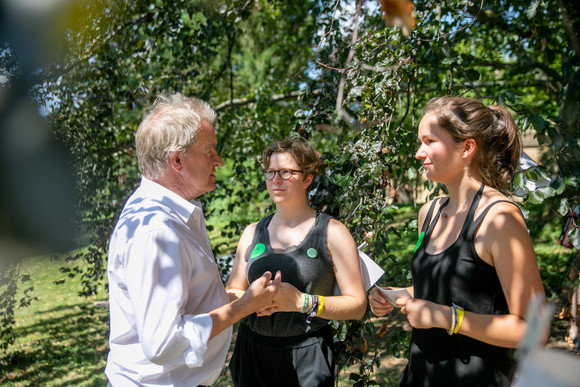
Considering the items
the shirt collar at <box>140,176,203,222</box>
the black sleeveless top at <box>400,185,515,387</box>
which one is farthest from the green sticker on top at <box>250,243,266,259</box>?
the black sleeveless top at <box>400,185,515,387</box>

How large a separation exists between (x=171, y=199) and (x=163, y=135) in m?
0.25

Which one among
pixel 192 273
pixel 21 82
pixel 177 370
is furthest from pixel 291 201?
pixel 21 82

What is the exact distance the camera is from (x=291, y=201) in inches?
93.0

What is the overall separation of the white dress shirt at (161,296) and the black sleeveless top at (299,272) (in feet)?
1.33

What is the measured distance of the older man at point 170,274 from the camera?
146 cm

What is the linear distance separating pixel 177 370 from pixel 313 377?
76 centimetres

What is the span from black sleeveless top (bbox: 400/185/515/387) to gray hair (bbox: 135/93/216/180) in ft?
3.52

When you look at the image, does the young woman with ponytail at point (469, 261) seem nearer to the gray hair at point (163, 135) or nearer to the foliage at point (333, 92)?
the foliage at point (333, 92)

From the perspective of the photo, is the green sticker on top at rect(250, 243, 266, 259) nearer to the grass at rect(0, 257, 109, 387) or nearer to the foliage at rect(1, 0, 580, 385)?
Result: the foliage at rect(1, 0, 580, 385)

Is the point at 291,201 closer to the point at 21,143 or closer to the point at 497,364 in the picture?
the point at 497,364

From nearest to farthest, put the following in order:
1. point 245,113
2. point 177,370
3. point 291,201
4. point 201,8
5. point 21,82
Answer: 1. point 177,370
2. point 291,201
3. point 21,82
4. point 201,8
5. point 245,113

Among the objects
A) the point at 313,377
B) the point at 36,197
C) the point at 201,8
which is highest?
the point at 201,8

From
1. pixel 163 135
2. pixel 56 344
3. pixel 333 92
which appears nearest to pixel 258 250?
pixel 163 135

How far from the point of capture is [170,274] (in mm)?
1492
